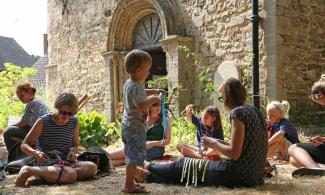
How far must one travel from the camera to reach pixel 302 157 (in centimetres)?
454

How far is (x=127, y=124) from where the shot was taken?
3658mm

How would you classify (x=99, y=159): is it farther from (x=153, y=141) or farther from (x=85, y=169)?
(x=153, y=141)

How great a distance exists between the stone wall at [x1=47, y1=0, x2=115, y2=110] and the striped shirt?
7.46 m

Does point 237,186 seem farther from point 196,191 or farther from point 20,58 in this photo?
point 20,58

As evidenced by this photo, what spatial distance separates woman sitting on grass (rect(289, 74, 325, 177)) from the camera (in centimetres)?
430

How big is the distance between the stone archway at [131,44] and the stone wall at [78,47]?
0.49 metres

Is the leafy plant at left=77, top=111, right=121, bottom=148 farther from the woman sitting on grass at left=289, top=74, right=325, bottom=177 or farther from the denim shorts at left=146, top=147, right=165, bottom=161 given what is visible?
the woman sitting on grass at left=289, top=74, right=325, bottom=177

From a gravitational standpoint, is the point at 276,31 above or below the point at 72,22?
below

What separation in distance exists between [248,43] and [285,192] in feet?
15.7

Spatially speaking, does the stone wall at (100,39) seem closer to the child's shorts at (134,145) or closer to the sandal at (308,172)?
the sandal at (308,172)

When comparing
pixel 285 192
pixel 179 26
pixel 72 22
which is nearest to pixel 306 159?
pixel 285 192

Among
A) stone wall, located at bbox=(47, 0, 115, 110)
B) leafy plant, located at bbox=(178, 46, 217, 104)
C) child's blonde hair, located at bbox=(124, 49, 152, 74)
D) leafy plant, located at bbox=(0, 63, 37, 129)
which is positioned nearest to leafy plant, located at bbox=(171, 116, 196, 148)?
leafy plant, located at bbox=(178, 46, 217, 104)

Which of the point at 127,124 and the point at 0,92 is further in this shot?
the point at 0,92

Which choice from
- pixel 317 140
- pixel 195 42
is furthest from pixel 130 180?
pixel 195 42
